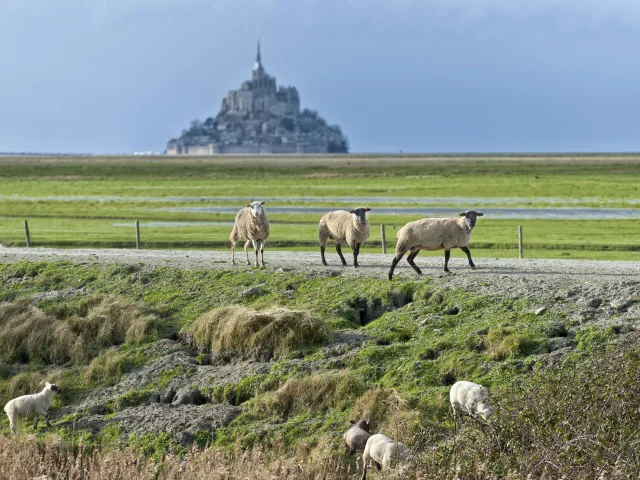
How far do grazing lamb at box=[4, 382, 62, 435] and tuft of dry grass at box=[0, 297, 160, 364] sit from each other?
3.73 m

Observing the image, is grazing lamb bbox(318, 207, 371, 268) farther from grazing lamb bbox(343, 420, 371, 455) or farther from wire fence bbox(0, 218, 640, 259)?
grazing lamb bbox(343, 420, 371, 455)

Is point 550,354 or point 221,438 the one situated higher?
point 550,354

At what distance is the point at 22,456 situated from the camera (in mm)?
16500

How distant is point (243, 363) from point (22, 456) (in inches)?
282

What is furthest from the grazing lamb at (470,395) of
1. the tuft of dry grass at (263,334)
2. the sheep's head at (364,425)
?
the tuft of dry grass at (263,334)

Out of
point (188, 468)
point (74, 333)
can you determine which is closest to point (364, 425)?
point (188, 468)

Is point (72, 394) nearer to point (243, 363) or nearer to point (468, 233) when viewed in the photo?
point (243, 363)

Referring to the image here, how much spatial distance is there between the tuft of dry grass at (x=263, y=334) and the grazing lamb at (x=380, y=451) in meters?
6.48

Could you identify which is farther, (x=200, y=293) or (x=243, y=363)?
(x=200, y=293)

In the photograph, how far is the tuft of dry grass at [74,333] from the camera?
82.9 ft

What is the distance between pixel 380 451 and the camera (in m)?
15.9

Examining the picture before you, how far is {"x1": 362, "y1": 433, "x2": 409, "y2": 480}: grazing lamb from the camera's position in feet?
50.5

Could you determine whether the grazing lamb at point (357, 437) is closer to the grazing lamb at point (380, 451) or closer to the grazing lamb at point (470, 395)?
the grazing lamb at point (380, 451)

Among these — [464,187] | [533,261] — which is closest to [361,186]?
[464,187]
